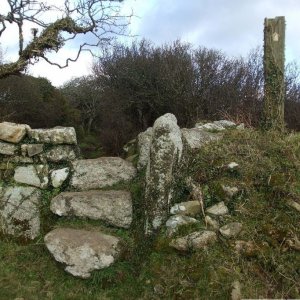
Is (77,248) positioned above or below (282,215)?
below

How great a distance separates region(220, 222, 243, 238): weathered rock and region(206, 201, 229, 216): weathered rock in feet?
0.78

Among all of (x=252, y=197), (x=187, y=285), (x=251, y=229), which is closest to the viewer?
(x=187, y=285)

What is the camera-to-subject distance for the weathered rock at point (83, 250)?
188 inches

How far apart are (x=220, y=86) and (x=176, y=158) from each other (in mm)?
12491

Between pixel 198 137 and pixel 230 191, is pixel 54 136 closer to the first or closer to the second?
pixel 198 137

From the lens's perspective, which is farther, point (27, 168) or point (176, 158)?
point (27, 168)

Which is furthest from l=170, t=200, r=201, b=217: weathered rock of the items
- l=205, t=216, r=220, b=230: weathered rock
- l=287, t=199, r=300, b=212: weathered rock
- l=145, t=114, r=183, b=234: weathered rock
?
l=287, t=199, r=300, b=212: weathered rock

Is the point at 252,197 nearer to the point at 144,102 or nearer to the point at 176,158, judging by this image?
the point at 176,158

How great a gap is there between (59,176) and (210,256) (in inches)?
108

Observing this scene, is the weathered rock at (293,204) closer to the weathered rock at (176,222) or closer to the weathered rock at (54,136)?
the weathered rock at (176,222)

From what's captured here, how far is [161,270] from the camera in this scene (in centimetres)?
460

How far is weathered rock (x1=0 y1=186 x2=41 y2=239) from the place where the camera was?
5699mm

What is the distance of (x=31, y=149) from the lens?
6289 millimetres

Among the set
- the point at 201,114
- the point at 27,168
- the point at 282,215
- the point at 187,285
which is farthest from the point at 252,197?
the point at 201,114
